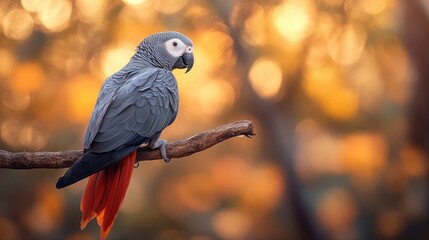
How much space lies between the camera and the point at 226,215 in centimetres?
308

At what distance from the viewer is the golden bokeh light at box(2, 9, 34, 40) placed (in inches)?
110

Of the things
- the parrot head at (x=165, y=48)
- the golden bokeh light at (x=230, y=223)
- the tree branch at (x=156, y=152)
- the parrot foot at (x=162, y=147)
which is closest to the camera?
the tree branch at (x=156, y=152)

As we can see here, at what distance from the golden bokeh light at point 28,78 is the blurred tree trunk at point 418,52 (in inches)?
68.9

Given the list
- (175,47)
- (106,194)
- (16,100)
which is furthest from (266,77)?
(106,194)

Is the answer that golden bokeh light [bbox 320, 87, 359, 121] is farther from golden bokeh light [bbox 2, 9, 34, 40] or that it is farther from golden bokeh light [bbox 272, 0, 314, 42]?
golden bokeh light [bbox 2, 9, 34, 40]

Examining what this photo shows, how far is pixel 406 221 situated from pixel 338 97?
0.69 metres

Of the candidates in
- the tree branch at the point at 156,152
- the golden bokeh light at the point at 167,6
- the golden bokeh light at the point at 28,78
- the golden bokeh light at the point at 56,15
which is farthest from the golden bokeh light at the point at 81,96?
the tree branch at the point at 156,152

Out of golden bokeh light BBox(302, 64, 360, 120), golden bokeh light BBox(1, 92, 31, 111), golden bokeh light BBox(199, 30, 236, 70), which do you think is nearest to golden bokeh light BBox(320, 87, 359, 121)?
golden bokeh light BBox(302, 64, 360, 120)

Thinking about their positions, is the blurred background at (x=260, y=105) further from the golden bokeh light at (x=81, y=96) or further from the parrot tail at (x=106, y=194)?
the parrot tail at (x=106, y=194)

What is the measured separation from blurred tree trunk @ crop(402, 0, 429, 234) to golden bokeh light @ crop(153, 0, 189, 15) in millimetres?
1066

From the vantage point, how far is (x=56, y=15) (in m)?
2.87

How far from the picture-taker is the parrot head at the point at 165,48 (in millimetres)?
1579

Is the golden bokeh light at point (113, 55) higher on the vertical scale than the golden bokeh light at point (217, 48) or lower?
lower

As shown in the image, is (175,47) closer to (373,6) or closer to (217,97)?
(217,97)
